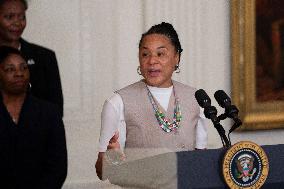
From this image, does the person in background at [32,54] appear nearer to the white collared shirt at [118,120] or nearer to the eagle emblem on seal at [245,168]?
the white collared shirt at [118,120]

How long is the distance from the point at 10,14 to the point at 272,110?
2.79 m

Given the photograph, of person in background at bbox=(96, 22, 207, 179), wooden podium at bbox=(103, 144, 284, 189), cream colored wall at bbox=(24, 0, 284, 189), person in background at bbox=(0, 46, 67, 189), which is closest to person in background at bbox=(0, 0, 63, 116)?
person in background at bbox=(0, 46, 67, 189)

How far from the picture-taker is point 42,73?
3723 millimetres

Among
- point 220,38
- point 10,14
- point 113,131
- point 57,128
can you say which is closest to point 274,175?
point 113,131

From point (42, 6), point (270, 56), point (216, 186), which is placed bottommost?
point (216, 186)

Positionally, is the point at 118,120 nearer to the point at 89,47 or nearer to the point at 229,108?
the point at 229,108

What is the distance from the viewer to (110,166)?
2.01 meters

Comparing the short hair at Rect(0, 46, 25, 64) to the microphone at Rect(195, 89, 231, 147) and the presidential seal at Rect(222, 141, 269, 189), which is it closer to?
the microphone at Rect(195, 89, 231, 147)

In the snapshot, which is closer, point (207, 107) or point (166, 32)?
point (207, 107)

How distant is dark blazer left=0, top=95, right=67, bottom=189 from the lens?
3.17 meters

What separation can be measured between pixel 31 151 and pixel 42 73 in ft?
2.22

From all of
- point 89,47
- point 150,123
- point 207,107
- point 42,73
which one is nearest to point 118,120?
point 150,123

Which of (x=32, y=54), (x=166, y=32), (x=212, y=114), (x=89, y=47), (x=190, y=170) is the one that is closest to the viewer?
Answer: (x=190, y=170)

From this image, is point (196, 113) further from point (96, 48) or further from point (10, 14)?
point (96, 48)
